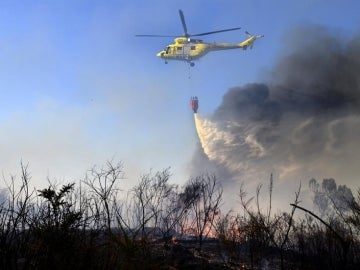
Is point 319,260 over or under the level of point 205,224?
under

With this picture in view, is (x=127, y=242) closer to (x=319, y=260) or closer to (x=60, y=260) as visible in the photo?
(x=60, y=260)

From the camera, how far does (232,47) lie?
7825 cm

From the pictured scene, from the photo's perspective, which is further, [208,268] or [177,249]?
[177,249]

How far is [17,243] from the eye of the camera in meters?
13.7

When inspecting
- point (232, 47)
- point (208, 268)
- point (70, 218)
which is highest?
point (232, 47)

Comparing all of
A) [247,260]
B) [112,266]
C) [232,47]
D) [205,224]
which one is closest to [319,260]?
[247,260]

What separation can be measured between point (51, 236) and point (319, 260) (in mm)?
31785

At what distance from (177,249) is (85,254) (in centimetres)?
3268

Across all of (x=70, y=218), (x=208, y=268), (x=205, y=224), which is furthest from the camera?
(x=205, y=224)

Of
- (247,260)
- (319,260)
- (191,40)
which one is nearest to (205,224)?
(247,260)

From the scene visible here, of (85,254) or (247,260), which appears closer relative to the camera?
(85,254)

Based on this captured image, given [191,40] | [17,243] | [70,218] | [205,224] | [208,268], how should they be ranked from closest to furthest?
[70,218] < [17,243] < [208,268] < [205,224] < [191,40]

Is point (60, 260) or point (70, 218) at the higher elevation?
point (70, 218)

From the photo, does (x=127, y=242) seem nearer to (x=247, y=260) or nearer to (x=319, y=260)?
→ (x=319, y=260)
